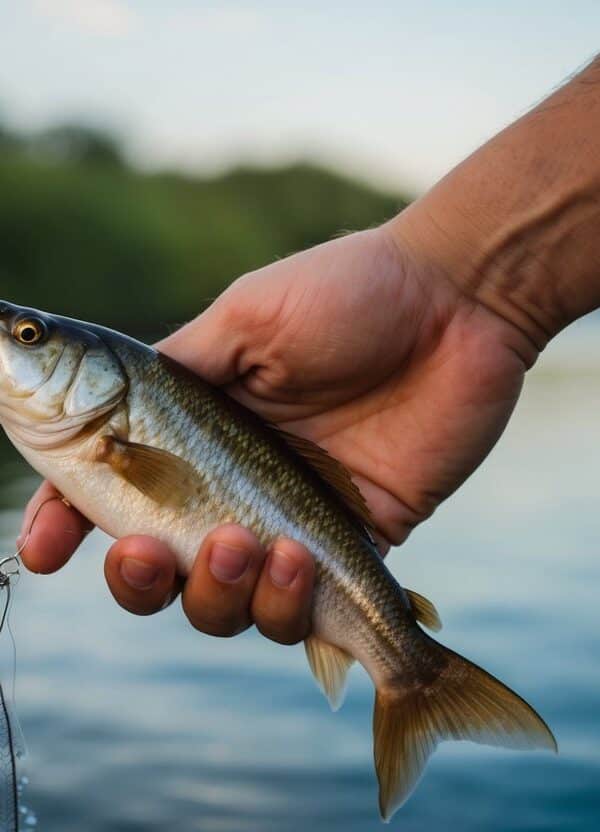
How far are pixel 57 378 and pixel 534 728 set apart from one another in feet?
5.46

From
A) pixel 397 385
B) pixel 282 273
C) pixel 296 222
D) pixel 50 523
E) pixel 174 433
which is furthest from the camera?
pixel 296 222

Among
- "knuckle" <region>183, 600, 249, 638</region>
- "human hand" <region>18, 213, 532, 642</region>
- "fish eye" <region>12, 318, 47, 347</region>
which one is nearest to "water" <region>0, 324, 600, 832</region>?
"human hand" <region>18, 213, 532, 642</region>

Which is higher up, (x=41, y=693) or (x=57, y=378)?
(x=57, y=378)

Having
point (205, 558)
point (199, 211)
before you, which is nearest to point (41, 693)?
point (205, 558)

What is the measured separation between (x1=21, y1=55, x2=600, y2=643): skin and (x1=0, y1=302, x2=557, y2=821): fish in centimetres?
41

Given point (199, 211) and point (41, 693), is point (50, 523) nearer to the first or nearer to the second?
point (41, 693)

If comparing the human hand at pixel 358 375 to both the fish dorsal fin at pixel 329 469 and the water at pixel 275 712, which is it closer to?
the fish dorsal fin at pixel 329 469

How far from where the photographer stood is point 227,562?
351cm

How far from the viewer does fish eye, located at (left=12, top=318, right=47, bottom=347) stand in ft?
11.6

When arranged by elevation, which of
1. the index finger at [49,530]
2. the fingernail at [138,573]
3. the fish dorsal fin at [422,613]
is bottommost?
the index finger at [49,530]

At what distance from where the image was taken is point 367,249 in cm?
438

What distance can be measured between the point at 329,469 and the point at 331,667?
591 mm

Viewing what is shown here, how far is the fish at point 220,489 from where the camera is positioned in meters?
3.50

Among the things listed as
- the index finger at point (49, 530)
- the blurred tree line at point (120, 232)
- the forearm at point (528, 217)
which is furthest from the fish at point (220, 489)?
the blurred tree line at point (120, 232)
